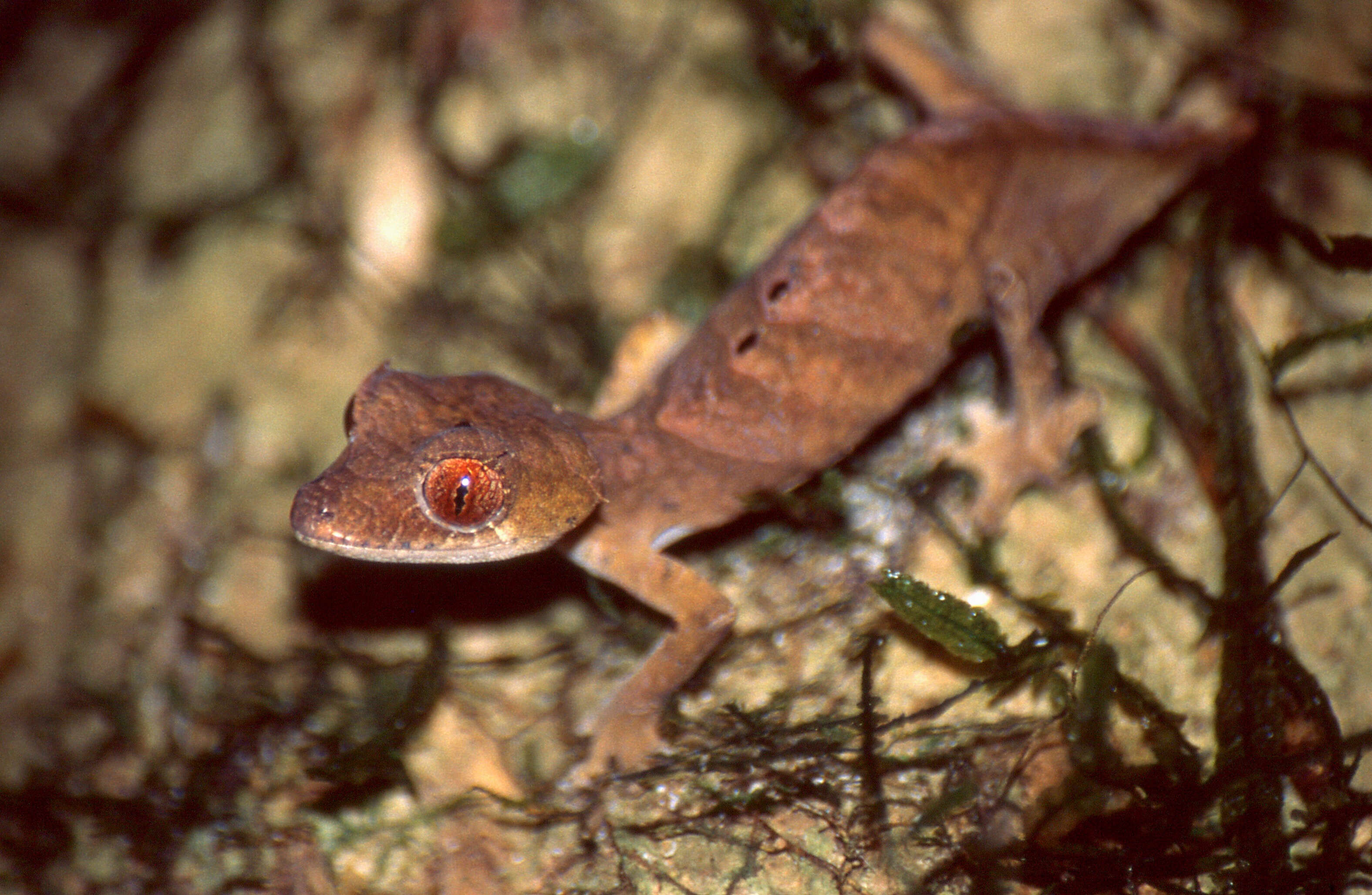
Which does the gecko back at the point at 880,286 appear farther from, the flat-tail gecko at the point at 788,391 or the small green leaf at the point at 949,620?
the small green leaf at the point at 949,620

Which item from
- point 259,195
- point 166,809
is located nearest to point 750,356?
point 166,809

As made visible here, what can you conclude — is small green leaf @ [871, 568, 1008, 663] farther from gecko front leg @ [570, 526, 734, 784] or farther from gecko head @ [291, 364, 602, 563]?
gecko head @ [291, 364, 602, 563]

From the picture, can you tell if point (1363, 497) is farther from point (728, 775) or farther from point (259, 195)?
point (259, 195)

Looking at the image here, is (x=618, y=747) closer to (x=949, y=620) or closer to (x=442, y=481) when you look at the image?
(x=442, y=481)

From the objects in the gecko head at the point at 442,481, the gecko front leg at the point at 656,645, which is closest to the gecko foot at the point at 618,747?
the gecko front leg at the point at 656,645

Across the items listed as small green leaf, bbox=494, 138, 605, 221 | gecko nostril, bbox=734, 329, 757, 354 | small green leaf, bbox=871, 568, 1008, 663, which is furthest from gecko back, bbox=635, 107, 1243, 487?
small green leaf, bbox=494, 138, 605, 221

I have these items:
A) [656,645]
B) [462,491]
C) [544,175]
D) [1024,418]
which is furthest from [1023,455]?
[544,175]
